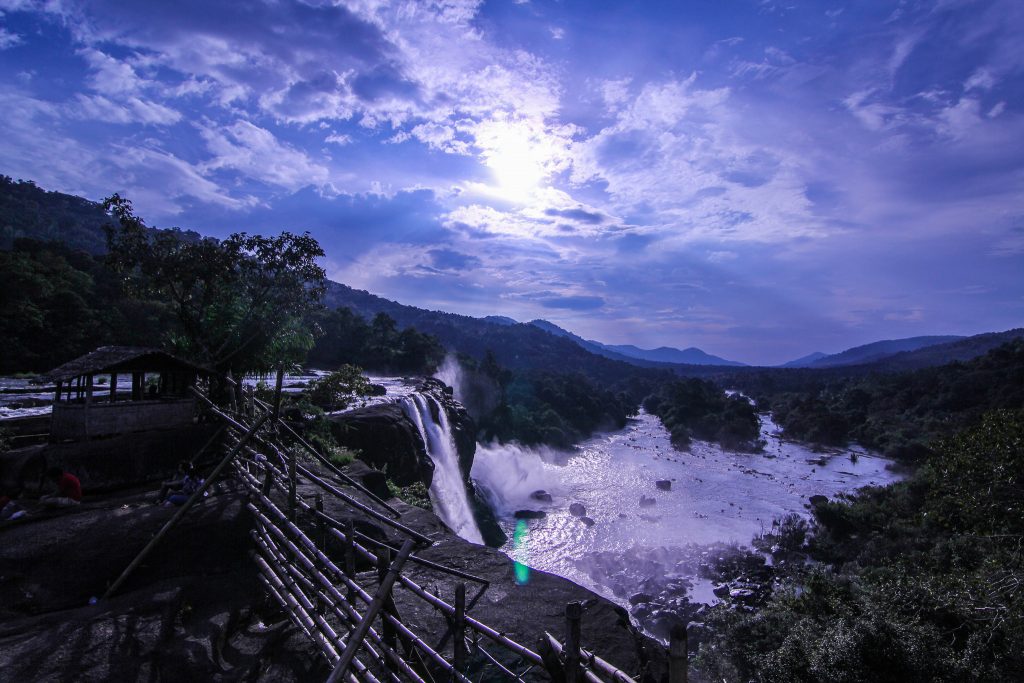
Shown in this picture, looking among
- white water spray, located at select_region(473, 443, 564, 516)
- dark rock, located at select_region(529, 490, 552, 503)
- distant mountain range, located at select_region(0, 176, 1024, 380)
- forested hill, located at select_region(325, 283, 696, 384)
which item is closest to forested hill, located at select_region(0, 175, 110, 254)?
distant mountain range, located at select_region(0, 176, 1024, 380)

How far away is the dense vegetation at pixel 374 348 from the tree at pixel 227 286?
28.3 metres

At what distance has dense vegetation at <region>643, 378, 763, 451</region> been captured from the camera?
5949cm

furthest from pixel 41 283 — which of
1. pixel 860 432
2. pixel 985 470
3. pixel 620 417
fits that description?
pixel 860 432

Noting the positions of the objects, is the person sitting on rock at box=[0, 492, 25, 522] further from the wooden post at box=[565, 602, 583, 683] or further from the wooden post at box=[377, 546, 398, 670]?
the wooden post at box=[565, 602, 583, 683]

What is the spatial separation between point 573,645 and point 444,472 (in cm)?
2069

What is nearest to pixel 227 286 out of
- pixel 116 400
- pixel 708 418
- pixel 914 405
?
pixel 116 400

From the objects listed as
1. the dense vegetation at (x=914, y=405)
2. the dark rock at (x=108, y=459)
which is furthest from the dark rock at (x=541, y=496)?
the dense vegetation at (x=914, y=405)

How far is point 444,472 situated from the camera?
2278 cm

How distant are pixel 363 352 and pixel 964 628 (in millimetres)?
42320

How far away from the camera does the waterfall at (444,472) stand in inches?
837

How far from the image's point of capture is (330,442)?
50.8 ft

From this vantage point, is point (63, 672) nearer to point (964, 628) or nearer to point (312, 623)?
point (312, 623)

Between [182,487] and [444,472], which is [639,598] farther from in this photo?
[182,487]

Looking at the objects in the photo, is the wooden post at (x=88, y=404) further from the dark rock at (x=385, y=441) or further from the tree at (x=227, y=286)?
the dark rock at (x=385, y=441)
